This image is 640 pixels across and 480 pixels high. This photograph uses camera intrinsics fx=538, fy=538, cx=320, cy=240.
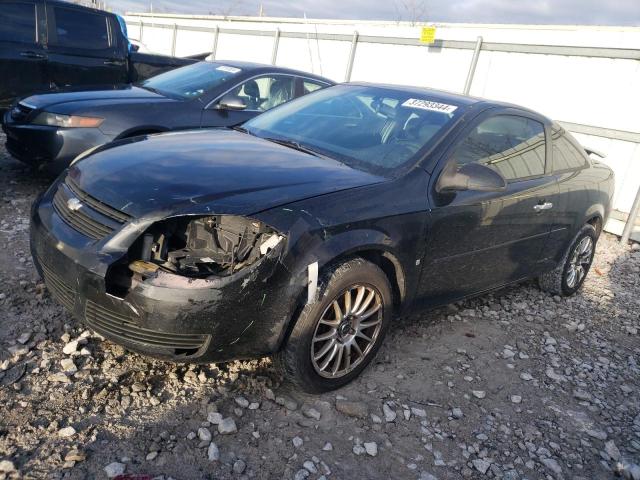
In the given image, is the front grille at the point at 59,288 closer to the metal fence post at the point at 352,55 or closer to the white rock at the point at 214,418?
the white rock at the point at 214,418

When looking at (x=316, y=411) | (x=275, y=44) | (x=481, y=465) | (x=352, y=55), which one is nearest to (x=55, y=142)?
(x=316, y=411)

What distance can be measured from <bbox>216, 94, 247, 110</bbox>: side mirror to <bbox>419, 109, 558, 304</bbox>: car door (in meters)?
2.62

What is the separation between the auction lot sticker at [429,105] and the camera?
11.7 feet

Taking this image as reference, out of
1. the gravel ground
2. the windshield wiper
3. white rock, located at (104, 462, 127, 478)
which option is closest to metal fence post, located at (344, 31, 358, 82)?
the windshield wiper

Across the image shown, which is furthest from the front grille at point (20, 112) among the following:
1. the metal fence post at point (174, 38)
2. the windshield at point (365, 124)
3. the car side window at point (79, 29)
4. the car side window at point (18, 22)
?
the metal fence post at point (174, 38)

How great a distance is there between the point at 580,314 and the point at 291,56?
32.1ft

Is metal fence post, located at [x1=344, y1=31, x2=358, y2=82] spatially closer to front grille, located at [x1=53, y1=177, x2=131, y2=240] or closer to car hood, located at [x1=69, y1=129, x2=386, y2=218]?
car hood, located at [x1=69, y1=129, x2=386, y2=218]

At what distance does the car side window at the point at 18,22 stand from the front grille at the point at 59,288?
534cm

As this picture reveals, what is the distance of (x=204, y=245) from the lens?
2609mm

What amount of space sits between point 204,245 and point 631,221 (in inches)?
247

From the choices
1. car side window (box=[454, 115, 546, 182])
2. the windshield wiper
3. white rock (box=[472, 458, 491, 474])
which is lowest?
white rock (box=[472, 458, 491, 474])

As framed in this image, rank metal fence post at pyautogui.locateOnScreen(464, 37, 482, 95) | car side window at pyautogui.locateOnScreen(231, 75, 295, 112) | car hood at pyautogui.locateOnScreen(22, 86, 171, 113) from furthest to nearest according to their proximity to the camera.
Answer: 1. metal fence post at pyautogui.locateOnScreen(464, 37, 482, 95)
2. car side window at pyautogui.locateOnScreen(231, 75, 295, 112)
3. car hood at pyautogui.locateOnScreen(22, 86, 171, 113)

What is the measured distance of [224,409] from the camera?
269 cm

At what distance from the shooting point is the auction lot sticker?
11.7 ft
